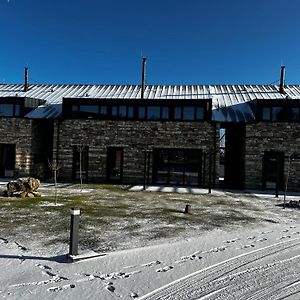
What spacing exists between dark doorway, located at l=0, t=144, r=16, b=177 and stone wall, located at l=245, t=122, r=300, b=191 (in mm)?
15737

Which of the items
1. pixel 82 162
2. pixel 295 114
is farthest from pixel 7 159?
pixel 295 114

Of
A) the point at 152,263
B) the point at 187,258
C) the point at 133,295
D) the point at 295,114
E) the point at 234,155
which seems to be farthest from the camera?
the point at 234,155

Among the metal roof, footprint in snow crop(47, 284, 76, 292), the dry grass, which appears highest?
the metal roof

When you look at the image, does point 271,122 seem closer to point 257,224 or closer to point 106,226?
point 257,224

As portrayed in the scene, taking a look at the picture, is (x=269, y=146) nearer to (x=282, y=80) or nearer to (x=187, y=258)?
(x=282, y=80)

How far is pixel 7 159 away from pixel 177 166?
38.7ft

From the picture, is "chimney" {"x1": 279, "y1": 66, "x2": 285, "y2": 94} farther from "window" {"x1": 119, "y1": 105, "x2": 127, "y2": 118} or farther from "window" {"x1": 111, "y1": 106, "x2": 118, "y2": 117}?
"window" {"x1": 111, "y1": 106, "x2": 118, "y2": 117}

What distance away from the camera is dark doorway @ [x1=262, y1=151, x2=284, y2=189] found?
62.8 feet

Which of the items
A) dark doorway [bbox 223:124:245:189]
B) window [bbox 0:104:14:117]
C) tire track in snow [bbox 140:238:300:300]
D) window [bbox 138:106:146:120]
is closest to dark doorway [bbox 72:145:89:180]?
window [bbox 138:106:146:120]

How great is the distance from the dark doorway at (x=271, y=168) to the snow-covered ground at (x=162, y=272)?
43.8ft

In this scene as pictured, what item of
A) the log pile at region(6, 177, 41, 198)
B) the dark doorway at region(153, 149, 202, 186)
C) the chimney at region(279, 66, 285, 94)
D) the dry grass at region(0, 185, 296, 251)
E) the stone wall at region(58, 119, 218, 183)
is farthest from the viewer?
the chimney at region(279, 66, 285, 94)

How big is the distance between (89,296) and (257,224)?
239 inches

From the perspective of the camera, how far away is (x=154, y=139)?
797 inches

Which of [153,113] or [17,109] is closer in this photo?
[153,113]
